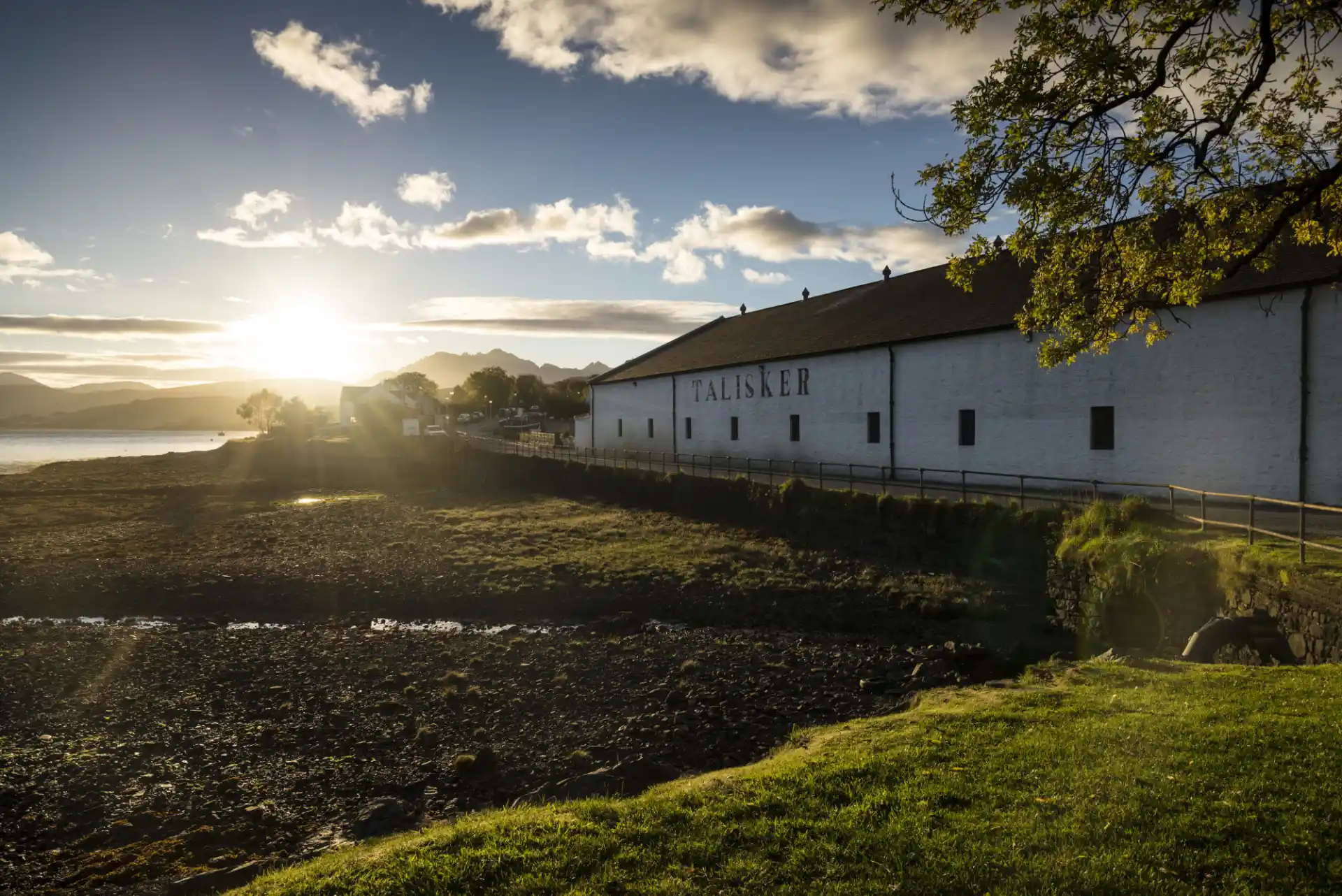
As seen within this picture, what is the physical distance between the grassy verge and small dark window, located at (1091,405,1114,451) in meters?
15.5

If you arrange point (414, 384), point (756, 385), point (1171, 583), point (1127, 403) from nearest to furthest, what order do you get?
point (1171, 583) → point (1127, 403) → point (756, 385) → point (414, 384)

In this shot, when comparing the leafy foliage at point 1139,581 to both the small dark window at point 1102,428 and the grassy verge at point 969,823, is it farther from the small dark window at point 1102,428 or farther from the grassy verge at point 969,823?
the small dark window at point 1102,428

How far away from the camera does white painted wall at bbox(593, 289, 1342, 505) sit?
17.8m

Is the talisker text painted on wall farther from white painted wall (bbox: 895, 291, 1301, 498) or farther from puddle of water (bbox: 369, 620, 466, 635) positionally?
puddle of water (bbox: 369, 620, 466, 635)

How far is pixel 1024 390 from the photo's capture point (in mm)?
23625

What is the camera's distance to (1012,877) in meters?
4.62

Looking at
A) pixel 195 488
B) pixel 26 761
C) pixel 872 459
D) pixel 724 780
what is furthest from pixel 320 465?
pixel 724 780

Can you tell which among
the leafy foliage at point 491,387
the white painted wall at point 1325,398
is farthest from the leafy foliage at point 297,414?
the white painted wall at point 1325,398

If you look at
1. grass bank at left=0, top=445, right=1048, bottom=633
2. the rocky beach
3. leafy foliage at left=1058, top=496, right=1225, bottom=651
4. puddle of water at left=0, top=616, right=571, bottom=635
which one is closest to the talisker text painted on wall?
grass bank at left=0, top=445, right=1048, bottom=633

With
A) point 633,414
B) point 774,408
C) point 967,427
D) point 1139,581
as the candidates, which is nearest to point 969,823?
point 1139,581

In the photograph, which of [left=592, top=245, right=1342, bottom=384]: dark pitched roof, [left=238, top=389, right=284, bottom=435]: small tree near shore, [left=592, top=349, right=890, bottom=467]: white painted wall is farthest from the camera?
[left=238, top=389, right=284, bottom=435]: small tree near shore

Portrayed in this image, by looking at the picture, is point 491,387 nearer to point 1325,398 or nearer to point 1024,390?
point 1024,390

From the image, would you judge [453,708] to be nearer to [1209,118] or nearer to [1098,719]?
[1098,719]

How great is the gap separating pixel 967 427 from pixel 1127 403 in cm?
531
